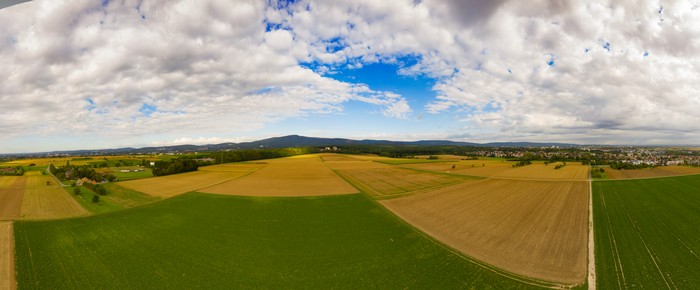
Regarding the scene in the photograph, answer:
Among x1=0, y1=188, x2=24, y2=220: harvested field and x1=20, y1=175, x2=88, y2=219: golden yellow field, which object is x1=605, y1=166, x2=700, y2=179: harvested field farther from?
x1=0, y1=188, x2=24, y2=220: harvested field

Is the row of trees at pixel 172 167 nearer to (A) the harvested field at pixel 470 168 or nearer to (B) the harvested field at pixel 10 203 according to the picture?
(B) the harvested field at pixel 10 203

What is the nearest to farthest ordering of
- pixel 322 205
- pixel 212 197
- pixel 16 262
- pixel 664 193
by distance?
pixel 16 262 < pixel 322 205 < pixel 212 197 < pixel 664 193

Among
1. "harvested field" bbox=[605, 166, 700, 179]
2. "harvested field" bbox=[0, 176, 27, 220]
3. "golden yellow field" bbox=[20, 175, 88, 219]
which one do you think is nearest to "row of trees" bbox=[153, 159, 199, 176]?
"golden yellow field" bbox=[20, 175, 88, 219]

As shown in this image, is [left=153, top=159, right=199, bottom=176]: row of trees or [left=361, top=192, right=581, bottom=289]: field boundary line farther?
[left=153, top=159, right=199, bottom=176]: row of trees

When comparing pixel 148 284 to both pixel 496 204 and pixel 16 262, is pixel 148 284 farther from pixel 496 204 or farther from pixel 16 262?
pixel 496 204

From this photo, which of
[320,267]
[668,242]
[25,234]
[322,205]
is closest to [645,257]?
[668,242]

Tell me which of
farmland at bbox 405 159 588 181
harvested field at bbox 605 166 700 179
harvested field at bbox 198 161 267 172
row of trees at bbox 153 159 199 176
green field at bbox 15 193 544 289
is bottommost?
harvested field at bbox 605 166 700 179
